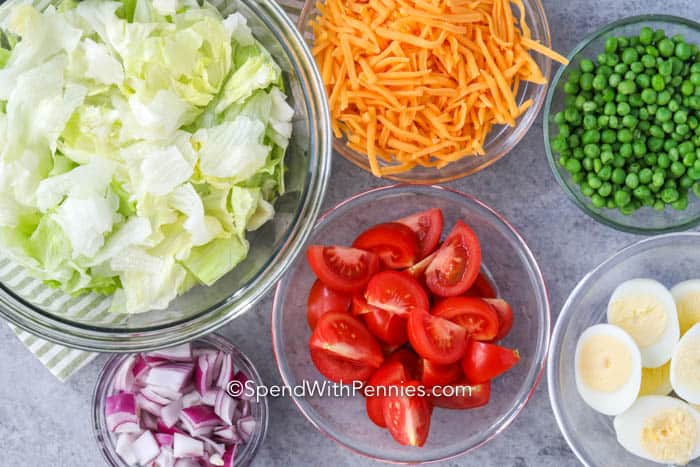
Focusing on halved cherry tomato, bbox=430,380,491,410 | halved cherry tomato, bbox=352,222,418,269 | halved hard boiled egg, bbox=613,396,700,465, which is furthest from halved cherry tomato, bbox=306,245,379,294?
halved hard boiled egg, bbox=613,396,700,465

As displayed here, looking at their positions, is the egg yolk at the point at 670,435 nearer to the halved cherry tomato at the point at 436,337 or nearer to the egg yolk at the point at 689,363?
the egg yolk at the point at 689,363

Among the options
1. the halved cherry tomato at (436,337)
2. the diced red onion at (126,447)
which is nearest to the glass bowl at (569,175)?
the halved cherry tomato at (436,337)

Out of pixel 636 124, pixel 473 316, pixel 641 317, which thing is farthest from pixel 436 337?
pixel 636 124

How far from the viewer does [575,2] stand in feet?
7.59

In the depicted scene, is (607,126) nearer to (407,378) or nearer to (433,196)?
(433,196)

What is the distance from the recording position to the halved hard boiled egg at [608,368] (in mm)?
2078

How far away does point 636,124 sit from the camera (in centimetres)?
212

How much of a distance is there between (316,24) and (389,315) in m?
0.86

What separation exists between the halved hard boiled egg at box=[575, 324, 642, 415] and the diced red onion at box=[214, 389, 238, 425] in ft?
3.41

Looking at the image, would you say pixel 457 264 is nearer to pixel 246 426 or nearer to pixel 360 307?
pixel 360 307

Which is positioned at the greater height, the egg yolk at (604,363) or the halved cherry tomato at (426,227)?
the halved cherry tomato at (426,227)

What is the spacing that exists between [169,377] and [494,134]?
123 cm

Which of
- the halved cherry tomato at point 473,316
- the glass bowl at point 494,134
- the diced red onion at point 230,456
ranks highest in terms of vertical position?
the glass bowl at point 494,134

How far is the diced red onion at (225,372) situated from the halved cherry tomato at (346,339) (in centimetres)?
30
